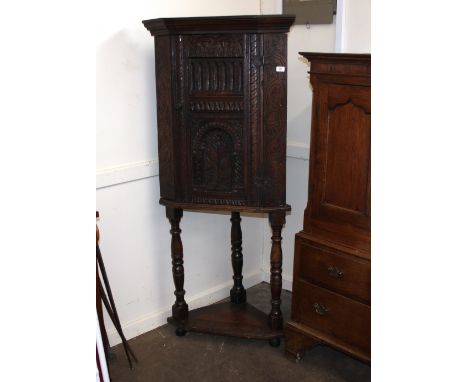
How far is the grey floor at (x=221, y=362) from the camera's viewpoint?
2.46m

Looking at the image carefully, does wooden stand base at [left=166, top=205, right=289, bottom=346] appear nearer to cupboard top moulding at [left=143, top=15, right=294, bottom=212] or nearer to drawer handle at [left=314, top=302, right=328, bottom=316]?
cupboard top moulding at [left=143, top=15, right=294, bottom=212]

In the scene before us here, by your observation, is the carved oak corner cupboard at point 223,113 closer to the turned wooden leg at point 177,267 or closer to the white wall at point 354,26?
the turned wooden leg at point 177,267

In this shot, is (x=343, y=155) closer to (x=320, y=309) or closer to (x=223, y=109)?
(x=223, y=109)

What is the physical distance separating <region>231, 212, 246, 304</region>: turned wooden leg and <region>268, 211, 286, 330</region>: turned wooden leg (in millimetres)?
359

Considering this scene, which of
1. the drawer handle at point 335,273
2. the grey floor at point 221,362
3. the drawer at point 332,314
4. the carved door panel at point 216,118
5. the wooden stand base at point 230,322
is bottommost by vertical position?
the grey floor at point 221,362

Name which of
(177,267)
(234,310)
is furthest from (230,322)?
(177,267)

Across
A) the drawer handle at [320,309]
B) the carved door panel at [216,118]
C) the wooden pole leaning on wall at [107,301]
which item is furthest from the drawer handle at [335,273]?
the wooden pole leaning on wall at [107,301]

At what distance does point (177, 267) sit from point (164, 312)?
1.08ft

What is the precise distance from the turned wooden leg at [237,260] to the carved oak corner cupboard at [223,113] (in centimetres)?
41

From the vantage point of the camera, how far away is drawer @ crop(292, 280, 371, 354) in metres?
2.23
